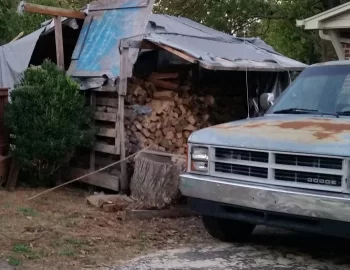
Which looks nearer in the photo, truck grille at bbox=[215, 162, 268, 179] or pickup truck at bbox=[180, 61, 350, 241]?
pickup truck at bbox=[180, 61, 350, 241]

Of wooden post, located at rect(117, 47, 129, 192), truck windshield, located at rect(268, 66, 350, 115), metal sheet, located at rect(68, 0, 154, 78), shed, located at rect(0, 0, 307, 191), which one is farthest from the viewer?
metal sheet, located at rect(68, 0, 154, 78)

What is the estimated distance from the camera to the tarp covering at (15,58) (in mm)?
11281

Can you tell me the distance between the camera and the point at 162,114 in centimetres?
1026

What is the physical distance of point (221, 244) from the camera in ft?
24.4

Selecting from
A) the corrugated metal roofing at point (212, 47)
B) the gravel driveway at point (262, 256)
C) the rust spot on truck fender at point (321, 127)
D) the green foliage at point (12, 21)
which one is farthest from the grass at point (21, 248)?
the green foliage at point (12, 21)

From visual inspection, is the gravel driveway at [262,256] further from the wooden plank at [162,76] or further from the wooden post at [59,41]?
the wooden post at [59,41]

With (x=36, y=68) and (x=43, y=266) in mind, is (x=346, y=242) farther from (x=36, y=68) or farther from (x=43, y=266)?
(x=36, y=68)

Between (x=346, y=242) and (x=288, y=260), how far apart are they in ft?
3.17

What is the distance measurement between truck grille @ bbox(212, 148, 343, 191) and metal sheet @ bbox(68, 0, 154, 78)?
3562 millimetres

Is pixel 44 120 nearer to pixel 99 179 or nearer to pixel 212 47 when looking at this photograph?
pixel 99 179

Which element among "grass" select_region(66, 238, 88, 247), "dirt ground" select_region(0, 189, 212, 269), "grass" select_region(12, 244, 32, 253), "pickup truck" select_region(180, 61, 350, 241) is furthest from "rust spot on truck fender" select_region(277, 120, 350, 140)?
"grass" select_region(12, 244, 32, 253)

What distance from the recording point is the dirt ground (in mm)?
6562

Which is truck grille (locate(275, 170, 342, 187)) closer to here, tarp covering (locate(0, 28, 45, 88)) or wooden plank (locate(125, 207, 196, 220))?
wooden plank (locate(125, 207, 196, 220))

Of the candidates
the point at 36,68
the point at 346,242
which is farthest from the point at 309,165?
the point at 36,68
